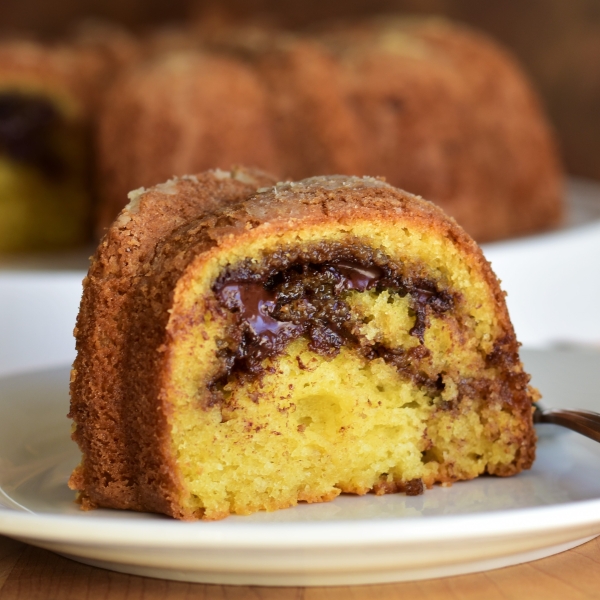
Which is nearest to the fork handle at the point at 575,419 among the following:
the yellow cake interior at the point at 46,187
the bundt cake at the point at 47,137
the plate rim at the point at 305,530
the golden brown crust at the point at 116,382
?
the plate rim at the point at 305,530

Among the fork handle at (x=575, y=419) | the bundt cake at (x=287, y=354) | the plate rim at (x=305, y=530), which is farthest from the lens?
the fork handle at (x=575, y=419)

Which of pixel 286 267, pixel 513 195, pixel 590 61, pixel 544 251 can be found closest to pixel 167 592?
pixel 286 267

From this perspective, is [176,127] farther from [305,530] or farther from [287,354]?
[305,530]

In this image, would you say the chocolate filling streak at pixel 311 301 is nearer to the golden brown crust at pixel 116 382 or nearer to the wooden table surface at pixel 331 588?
the golden brown crust at pixel 116 382

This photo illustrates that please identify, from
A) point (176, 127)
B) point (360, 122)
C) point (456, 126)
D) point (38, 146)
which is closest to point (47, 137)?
point (38, 146)

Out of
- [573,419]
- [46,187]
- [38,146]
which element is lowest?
[46,187]

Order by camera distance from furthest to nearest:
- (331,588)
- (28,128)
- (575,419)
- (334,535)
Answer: (28,128)
(575,419)
(331,588)
(334,535)
